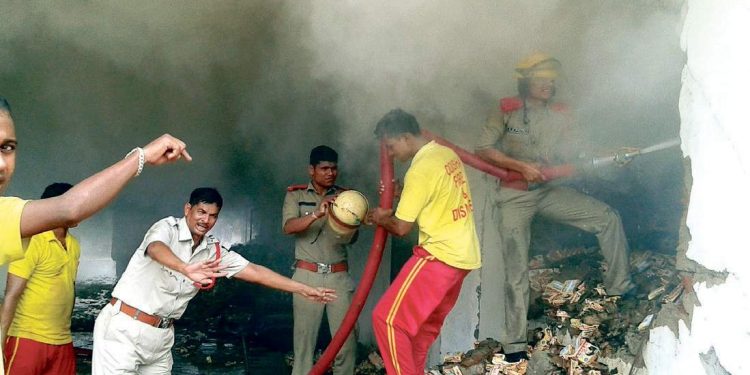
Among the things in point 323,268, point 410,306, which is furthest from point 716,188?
point 323,268

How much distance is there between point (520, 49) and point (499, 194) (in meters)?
1.46

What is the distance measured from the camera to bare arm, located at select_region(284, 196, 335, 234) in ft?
18.3

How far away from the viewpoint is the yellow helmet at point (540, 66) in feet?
17.8

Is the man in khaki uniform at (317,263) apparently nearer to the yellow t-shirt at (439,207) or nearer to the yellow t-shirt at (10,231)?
the yellow t-shirt at (439,207)

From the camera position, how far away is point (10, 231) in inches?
85.2

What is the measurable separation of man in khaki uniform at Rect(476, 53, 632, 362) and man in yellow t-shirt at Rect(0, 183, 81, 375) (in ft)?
10.3

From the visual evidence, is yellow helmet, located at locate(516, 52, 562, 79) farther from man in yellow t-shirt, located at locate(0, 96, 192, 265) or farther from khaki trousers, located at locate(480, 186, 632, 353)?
man in yellow t-shirt, located at locate(0, 96, 192, 265)

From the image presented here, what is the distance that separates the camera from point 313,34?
22.9 feet

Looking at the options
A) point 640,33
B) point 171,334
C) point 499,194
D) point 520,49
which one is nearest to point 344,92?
point 520,49

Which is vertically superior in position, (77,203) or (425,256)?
(77,203)

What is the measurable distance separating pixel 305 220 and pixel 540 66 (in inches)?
86.2

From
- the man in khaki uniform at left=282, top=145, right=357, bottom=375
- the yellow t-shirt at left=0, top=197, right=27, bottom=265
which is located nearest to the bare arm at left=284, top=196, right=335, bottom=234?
the man in khaki uniform at left=282, top=145, right=357, bottom=375

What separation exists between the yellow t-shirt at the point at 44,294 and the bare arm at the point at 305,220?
1.80m

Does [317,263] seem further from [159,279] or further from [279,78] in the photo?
[279,78]
